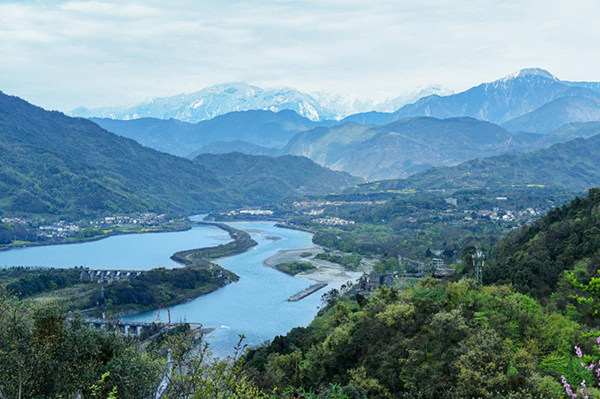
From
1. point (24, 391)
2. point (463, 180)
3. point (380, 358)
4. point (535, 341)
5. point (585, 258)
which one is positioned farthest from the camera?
point (463, 180)

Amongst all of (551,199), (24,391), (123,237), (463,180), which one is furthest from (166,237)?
(24,391)

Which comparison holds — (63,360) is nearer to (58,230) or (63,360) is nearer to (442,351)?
(442,351)

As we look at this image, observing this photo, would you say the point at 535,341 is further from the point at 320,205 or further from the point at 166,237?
the point at 320,205

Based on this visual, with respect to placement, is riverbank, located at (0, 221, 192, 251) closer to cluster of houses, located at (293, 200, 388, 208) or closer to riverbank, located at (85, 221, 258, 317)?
riverbank, located at (85, 221, 258, 317)

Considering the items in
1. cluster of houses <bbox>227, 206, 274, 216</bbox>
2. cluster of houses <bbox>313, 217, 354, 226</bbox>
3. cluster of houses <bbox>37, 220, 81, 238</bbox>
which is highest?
cluster of houses <bbox>37, 220, 81, 238</bbox>

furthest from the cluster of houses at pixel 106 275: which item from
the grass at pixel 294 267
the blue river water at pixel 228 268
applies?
the grass at pixel 294 267

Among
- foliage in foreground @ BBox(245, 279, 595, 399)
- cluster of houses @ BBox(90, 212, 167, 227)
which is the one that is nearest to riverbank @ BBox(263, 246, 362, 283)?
foliage in foreground @ BBox(245, 279, 595, 399)
